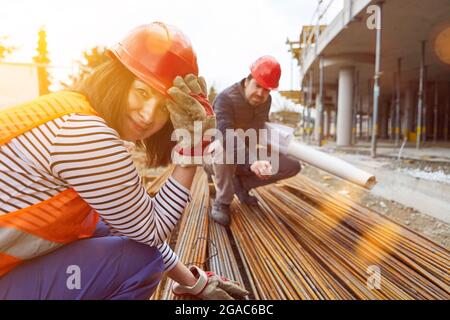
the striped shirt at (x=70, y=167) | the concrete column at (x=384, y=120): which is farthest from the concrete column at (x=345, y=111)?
the concrete column at (x=384, y=120)

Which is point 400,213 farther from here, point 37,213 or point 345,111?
point 345,111

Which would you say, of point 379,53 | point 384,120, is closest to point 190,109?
point 379,53

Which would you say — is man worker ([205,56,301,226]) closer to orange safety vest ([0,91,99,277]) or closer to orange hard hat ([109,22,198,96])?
orange hard hat ([109,22,198,96])

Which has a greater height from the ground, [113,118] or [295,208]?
[113,118]

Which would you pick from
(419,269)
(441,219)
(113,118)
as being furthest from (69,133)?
(441,219)

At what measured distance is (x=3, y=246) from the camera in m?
1.00

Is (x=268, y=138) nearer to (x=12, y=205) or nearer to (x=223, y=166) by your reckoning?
(x=223, y=166)

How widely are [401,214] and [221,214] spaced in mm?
2050

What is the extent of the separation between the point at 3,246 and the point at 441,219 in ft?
12.0

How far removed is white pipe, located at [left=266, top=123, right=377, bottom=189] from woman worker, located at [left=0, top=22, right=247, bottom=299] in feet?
6.84

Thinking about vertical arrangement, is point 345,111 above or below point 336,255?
above

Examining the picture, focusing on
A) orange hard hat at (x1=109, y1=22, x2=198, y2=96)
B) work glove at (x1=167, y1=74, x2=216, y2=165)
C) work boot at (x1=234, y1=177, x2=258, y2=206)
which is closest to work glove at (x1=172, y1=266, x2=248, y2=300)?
work glove at (x1=167, y1=74, x2=216, y2=165)

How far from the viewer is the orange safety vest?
1014 mm

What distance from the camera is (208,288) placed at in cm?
171
